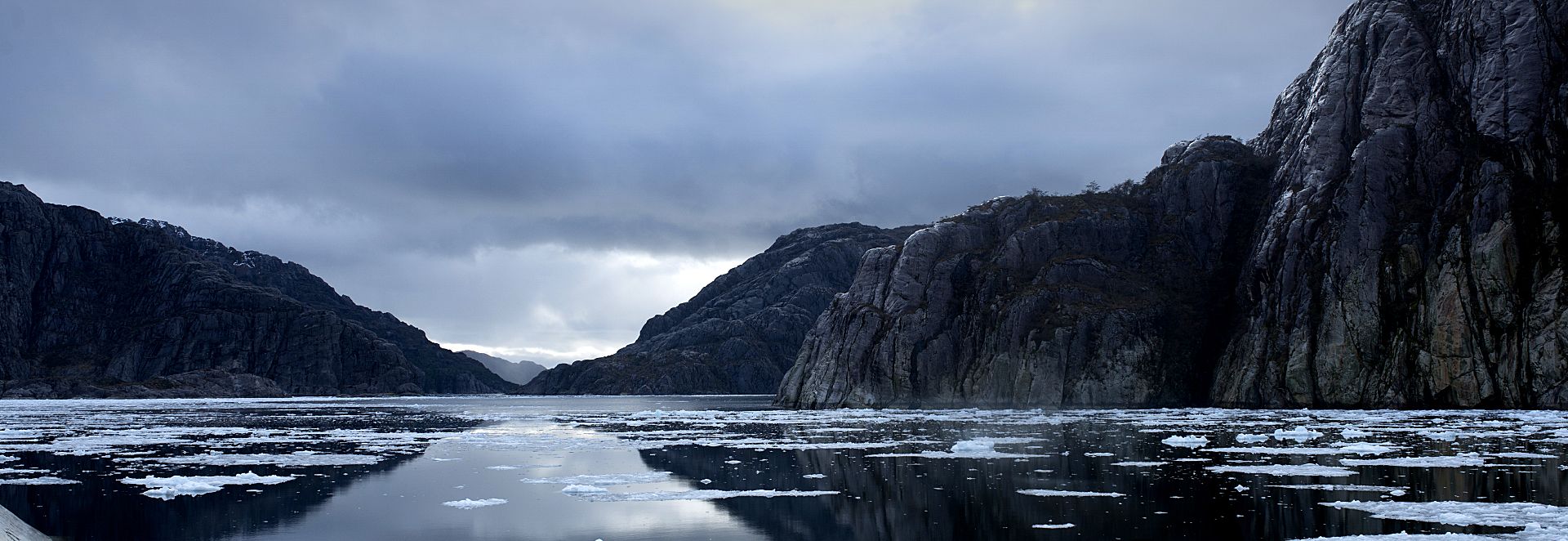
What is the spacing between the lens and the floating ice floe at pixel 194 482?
1223 inches

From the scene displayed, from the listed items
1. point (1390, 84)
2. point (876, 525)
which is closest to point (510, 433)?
point (876, 525)

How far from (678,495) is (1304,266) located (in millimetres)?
118196

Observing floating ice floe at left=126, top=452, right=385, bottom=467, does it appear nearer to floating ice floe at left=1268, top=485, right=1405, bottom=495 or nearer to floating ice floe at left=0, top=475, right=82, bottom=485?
floating ice floe at left=0, top=475, right=82, bottom=485

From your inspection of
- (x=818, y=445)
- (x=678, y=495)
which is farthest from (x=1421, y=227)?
(x=678, y=495)

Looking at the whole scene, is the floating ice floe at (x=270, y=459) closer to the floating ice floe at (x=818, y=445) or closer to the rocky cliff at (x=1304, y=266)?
the floating ice floe at (x=818, y=445)

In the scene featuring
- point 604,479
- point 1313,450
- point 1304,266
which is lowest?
point 604,479

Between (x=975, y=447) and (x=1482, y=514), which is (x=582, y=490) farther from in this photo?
(x=1482, y=514)

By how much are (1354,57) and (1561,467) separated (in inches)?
4825

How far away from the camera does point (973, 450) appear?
47.1 meters

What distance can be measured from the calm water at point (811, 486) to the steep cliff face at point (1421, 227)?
48226 mm

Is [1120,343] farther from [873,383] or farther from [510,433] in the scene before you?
[510,433]

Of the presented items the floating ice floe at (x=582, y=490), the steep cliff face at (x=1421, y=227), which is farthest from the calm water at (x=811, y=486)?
the steep cliff face at (x=1421, y=227)

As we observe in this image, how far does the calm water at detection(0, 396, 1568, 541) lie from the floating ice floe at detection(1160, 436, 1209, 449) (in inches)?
8.8

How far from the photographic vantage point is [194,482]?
1288 inches
